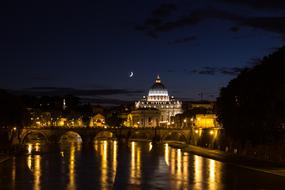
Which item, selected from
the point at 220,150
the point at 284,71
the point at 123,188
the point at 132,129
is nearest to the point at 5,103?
the point at 220,150

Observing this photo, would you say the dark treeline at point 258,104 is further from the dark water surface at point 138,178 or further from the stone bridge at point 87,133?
the stone bridge at point 87,133

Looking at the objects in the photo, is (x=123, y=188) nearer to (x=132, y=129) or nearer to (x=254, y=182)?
(x=254, y=182)

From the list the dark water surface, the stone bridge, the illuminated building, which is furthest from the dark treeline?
the illuminated building

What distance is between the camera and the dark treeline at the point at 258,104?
68.1 metres

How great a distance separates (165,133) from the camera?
560ft

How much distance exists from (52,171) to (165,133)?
11123 cm

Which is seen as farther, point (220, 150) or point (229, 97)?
point (220, 150)

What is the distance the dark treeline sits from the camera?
68.1 metres

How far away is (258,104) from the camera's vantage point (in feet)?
246

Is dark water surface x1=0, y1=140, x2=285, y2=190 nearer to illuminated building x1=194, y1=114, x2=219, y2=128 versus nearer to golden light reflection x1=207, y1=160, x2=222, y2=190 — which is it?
golden light reflection x1=207, y1=160, x2=222, y2=190

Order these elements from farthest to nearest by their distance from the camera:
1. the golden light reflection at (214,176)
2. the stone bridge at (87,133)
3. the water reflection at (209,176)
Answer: the stone bridge at (87,133), the water reflection at (209,176), the golden light reflection at (214,176)

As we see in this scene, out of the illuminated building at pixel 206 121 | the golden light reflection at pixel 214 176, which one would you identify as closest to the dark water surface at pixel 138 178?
the golden light reflection at pixel 214 176

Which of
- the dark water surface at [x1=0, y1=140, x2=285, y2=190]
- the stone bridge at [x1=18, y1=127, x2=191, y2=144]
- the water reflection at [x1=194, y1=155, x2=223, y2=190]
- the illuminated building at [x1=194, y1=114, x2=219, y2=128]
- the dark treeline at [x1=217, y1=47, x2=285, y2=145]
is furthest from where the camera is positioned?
the illuminated building at [x1=194, y1=114, x2=219, y2=128]

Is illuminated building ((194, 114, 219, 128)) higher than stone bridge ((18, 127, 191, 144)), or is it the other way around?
illuminated building ((194, 114, 219, 128))
